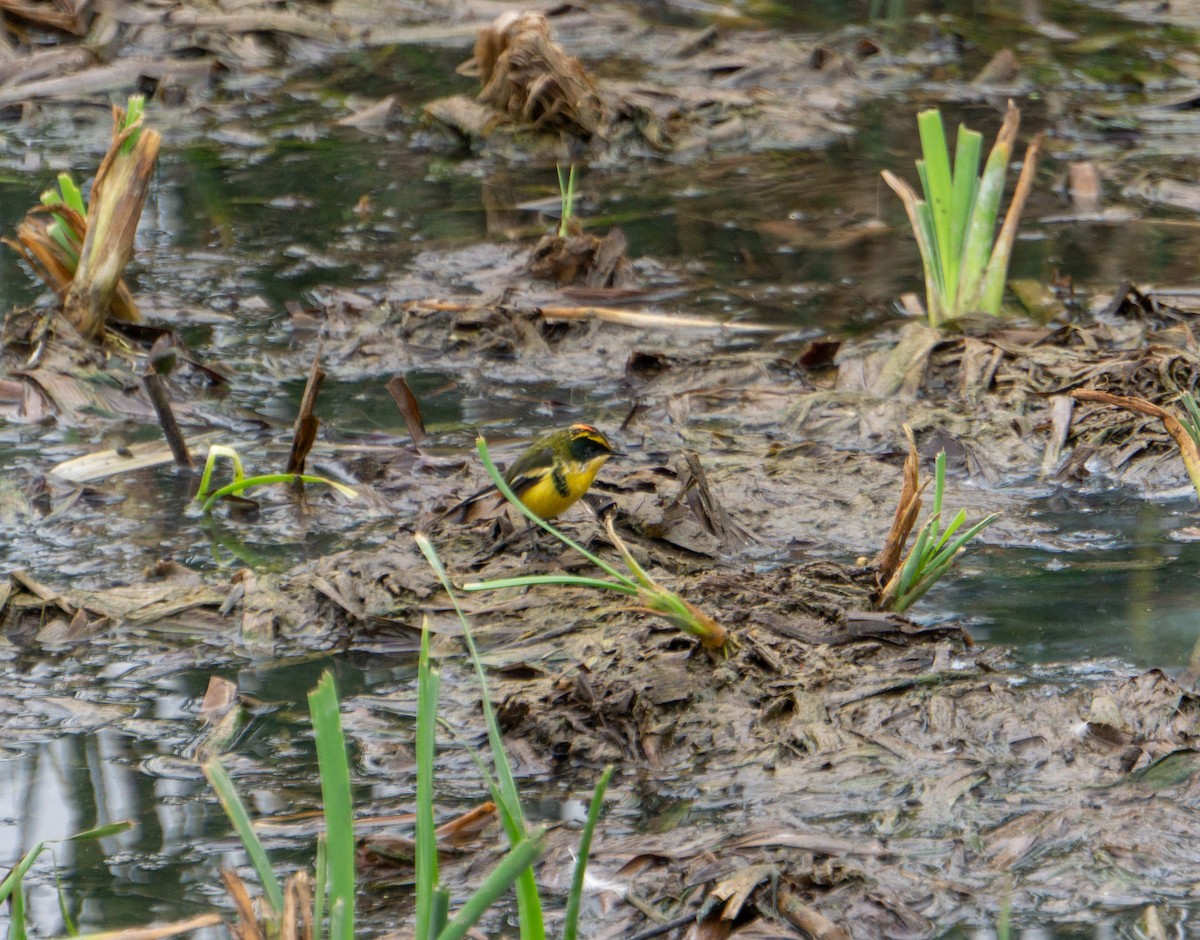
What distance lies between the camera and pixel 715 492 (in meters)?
6.01

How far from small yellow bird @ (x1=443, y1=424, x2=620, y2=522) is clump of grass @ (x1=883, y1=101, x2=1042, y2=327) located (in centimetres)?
218

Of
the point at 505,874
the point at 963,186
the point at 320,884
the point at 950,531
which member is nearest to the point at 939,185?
the point at 963,186

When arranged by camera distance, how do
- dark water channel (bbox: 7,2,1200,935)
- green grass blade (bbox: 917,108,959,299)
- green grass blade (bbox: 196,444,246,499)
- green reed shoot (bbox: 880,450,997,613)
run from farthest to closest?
green grass blade (bbox: 917,108,959,299) → green grass blade (bbox: 196,444,246,499) → green reed shoot (bbox: 880,450,997,613) → dark water channel (bbox: 7,2,1200,935)

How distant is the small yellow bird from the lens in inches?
216

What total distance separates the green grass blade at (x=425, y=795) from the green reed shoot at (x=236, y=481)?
126 inches

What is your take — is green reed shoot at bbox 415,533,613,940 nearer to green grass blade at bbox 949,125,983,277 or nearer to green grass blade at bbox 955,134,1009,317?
green grass blade at bbox 949,125,983,277

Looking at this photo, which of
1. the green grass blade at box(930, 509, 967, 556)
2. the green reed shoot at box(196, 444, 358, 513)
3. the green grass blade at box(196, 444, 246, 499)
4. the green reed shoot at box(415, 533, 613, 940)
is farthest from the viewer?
the green grass blade at box(196, 444, 246, 499)

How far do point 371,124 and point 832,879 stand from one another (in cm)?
878

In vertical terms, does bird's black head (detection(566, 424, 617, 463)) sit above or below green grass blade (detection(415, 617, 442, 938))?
below

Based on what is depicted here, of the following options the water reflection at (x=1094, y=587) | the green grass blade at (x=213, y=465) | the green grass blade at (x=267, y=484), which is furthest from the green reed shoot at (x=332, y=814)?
the green grass blade at (x=213, y=465)

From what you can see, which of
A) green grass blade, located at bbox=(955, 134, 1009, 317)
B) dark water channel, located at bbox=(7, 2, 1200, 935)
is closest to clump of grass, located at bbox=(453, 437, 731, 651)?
dark water channel, located at bbox=(7, 2, 1200, 935)

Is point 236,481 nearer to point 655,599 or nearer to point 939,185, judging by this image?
point 655,599

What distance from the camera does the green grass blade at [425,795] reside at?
2508mm

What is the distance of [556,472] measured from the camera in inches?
217
